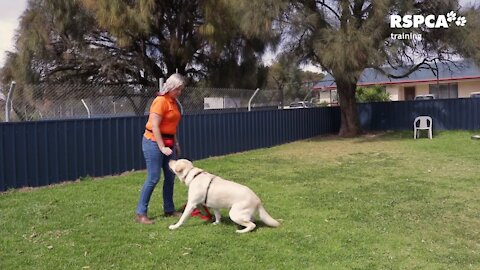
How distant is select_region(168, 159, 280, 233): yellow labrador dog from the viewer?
17.5ft

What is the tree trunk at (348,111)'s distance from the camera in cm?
2044

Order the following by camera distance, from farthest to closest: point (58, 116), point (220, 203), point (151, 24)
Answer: point (151, 24)
point (58, 116)
point (220, 203)

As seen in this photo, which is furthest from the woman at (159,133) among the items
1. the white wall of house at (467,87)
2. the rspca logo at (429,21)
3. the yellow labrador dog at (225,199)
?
the white wall of house at (467,87)

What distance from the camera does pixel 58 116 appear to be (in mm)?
Answer: 9984

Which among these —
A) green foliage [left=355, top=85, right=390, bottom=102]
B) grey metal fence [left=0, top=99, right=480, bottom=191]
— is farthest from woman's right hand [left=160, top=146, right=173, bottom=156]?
green foliage [left=355, top=85, right=390, bottom=102]

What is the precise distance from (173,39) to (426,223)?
1498cm

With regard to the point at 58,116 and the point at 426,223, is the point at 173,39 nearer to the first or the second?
the point at 58,116

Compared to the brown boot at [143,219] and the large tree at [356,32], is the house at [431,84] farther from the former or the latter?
the brown boot at [143,219]

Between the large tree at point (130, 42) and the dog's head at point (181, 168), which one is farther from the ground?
the large tree at point (130, 42)

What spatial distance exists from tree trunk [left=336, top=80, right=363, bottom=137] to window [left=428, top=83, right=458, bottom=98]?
18.5 m

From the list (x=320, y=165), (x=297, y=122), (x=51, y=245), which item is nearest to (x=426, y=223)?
(x=51, y=245)

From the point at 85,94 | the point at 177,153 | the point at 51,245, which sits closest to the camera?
the point at 51,245

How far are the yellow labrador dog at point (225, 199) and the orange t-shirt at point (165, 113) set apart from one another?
578 millimetres

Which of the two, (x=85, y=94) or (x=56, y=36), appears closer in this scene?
(x=85, y=94)
